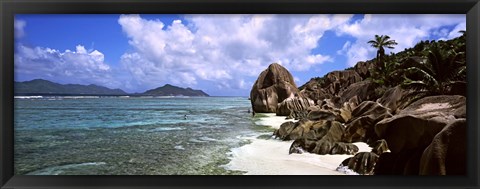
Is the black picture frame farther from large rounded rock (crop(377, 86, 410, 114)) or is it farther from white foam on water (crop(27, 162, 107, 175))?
large rounded rock (crop(377, 86, 410, 114))

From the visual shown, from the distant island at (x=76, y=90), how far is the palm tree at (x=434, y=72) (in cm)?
185

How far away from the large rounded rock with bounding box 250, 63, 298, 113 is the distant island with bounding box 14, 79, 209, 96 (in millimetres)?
479

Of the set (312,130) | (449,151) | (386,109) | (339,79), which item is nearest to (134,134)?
(312,130)

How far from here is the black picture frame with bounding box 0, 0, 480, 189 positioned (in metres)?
2.47

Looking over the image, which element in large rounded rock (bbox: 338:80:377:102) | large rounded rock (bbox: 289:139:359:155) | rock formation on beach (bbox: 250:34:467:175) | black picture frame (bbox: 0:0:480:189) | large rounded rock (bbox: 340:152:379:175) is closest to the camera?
black picture frame (bbox: 0:0:480:189)

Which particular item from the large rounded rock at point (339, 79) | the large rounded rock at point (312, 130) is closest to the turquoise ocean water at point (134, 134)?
the large rounded rock at point (312, 130)

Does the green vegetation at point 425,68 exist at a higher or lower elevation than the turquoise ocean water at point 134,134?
higher

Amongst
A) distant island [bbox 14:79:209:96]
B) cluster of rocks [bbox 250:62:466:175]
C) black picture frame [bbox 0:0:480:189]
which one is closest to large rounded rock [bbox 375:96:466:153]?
cluster of rocks [bbox 250:62:466:175]

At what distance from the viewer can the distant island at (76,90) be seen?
2.65m

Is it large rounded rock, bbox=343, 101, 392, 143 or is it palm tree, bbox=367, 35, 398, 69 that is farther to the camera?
large rounded rock, bbox=343, 101, 392, 143

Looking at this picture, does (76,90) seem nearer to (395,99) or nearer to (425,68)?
(395,99)
